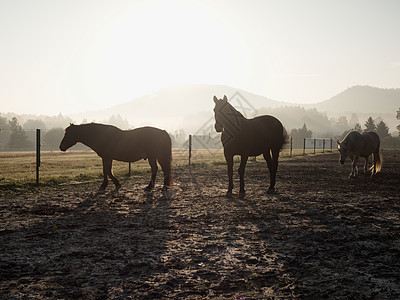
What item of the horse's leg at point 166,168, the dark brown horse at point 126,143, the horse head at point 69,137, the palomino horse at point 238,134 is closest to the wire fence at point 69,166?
the horse head at point 69,137

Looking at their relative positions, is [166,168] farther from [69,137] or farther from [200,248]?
[200,248]

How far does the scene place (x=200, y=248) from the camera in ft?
14.2

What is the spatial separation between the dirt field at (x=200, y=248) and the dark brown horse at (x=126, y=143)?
1.79 metres

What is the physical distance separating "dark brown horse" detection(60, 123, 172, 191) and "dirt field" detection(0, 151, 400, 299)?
70.5 inches

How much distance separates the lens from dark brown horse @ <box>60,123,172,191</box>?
9.47 meters

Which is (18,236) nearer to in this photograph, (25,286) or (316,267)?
(25,286)

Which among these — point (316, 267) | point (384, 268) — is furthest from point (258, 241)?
point (384, 268)

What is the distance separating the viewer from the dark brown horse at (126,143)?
9.47m

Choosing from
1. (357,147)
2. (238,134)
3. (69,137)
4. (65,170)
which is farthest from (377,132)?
(69,137)

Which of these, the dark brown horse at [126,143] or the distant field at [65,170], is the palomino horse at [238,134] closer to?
the dark brown horse at [126,143]

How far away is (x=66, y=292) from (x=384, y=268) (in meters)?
3.43

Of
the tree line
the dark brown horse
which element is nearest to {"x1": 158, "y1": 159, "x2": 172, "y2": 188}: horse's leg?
the dark brown horse

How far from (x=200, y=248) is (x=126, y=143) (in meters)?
5.82

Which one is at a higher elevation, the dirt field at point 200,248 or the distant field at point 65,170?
the dirt field at point 200,248
